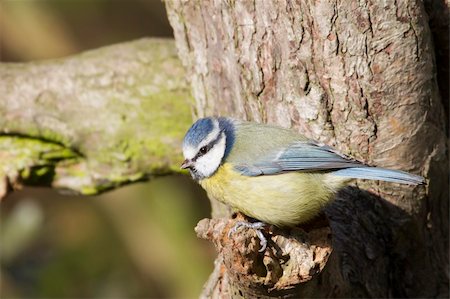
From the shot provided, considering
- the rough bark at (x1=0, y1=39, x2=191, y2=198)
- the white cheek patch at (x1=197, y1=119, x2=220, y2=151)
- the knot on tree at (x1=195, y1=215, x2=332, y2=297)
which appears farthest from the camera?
the rough bark at (x1=0, y1=39, x2=191, y2=198)

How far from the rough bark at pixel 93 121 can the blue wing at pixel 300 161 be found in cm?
58

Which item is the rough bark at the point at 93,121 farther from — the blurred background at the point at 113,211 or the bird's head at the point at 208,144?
the blurred background at the point at 113,211

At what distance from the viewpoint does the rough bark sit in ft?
8.80

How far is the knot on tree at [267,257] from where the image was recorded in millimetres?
1833

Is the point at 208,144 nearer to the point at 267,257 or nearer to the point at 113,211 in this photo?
the point at 267,257

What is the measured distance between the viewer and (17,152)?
271cm

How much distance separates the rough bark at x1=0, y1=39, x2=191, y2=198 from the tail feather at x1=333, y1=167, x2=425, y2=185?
0.78 metres

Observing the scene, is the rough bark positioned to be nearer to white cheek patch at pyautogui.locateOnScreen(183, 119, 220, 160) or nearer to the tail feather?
white cheek patch at pyautogui.locateOnScreen(183, 119, 220, 160)

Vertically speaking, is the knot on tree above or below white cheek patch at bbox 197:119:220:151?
below

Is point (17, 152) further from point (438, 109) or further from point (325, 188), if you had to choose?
point (438, 109)

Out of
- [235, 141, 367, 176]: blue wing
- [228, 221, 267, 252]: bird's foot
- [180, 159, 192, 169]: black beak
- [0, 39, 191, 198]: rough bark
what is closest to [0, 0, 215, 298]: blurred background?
[0, 39, 191, 198]: rough bark

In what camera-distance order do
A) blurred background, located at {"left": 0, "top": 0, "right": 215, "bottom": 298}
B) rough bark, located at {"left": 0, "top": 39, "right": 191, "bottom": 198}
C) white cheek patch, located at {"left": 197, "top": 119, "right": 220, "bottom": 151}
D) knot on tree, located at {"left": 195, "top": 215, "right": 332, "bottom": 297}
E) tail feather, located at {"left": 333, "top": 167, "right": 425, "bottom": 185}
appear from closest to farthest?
knot on tree, located at {"left": 195, "top": 215, "right": 332, "bottom": 297} < tail feather, located at {"left": 333, "top": 167, "right": 425, "bottom": 185} < white cheek patch, located at {"left": 197, "top": 119, "right": 220, "bottom": 151} < rough bark, located at {"left": 0, "top": 39, "right": 191, "bottom": 198} < blurred background, located at {"left": 0, "top": 0, "right": 215, "bottom": 298}

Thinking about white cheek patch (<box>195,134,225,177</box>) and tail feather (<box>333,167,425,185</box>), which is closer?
tail feather (<box>333,167,425,185</box>)

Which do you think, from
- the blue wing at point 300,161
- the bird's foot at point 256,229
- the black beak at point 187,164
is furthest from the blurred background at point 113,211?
the bird's foot at point 256,229
